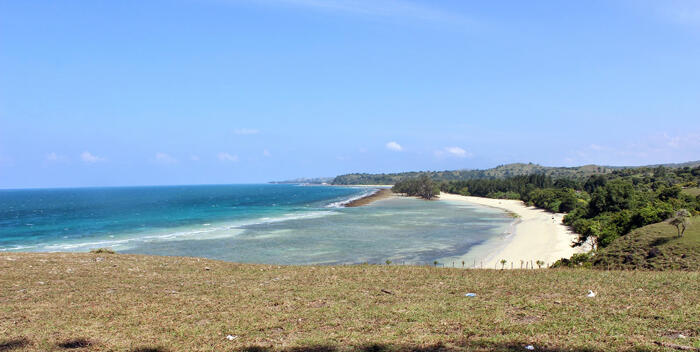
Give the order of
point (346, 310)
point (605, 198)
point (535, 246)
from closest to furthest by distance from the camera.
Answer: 1. point (346, 310)
2. point (535, 246)
3. point (605, 198)

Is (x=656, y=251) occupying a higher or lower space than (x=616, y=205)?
lower

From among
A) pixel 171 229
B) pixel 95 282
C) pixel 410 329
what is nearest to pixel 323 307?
pixel 410 329

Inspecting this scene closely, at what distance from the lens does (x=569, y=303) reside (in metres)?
12.1

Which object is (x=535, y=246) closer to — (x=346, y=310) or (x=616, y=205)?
(x=616, y=205)

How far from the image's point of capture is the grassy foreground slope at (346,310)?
928 centimetres

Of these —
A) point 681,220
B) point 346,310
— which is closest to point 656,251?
point 681,220

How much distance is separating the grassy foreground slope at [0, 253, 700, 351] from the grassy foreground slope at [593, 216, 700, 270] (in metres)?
6.24

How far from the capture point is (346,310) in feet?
40.7

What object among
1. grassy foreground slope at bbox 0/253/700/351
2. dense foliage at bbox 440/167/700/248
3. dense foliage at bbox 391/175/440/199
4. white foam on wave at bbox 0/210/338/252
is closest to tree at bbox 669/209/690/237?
dense foliage at bbox 440/167/700/248

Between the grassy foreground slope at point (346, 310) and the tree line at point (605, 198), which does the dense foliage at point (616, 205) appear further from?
the grassy foreground slope at point (346, 310)

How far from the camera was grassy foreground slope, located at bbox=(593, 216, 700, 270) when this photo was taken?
20938 mm

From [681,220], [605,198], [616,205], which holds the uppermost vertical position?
[681,220]

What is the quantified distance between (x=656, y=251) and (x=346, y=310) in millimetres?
Result: 21268

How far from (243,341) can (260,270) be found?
11349 millimetres
